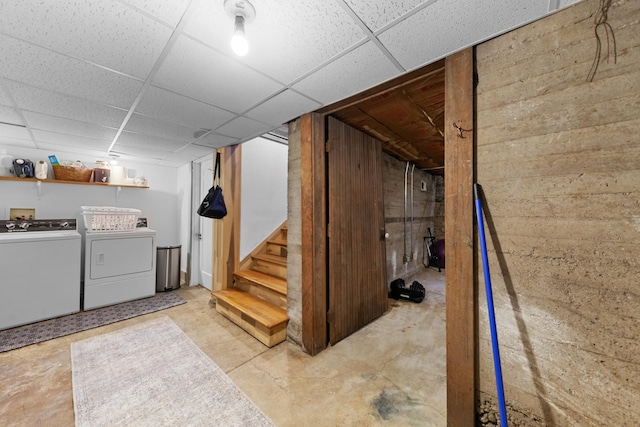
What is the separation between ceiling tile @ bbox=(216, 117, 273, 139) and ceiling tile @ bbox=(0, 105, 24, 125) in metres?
1.80

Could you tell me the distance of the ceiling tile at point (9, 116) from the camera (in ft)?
7.11

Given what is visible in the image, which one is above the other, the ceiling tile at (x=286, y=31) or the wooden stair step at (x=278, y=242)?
the ceiling tile at (x=286, y=31)

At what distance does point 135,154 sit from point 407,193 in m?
4.80

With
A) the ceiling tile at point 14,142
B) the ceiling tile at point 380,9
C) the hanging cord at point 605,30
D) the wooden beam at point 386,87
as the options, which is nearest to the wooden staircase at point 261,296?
the wooden beam at point 386,87

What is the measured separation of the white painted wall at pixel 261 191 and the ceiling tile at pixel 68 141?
1.87 meters

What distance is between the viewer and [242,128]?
2.62m

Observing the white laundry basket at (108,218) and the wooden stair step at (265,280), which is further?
the white laundry basket at (108,218)

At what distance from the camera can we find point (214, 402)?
162 cm

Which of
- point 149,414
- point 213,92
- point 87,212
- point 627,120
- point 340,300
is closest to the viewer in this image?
point 627,120

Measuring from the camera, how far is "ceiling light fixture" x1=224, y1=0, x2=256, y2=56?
105 cm

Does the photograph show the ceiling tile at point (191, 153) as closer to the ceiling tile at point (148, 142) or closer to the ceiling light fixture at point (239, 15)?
the ceiling tile at point (148, 142)

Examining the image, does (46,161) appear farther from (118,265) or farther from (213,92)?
(213,92)

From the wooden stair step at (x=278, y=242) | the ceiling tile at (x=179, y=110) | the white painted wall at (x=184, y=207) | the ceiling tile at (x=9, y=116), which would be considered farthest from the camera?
the white painted wall at (x=184, y=207)

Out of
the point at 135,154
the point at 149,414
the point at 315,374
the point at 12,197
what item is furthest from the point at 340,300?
the point at 12,197
